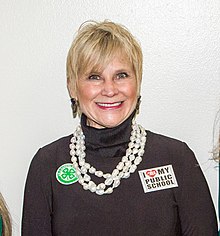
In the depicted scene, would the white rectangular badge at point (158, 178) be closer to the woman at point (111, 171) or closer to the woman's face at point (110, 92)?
the woman at point (111, 171)

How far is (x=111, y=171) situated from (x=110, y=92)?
0.24m

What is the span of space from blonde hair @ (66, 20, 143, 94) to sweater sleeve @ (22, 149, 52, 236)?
0.27 m

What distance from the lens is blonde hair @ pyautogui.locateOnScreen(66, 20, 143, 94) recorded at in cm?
154

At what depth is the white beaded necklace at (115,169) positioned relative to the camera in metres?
1.56

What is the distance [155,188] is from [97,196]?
176 mm

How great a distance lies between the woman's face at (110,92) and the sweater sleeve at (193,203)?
9.8 inches

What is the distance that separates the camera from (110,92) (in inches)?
60.4

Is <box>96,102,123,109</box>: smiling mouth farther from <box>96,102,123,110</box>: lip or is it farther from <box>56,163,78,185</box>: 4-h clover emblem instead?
<box>56,163,78,185</box>: 4-h clover emblem

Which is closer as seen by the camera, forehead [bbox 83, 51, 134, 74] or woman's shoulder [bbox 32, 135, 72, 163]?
forehead [bbox 83, 51, 134, 74]

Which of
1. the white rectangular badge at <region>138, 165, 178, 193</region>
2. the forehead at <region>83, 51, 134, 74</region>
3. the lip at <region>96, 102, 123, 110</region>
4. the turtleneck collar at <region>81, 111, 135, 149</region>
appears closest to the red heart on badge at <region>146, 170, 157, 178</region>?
the white rectangular badge at <region>138, 165, 178, 193</region>

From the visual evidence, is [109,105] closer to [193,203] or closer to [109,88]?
[109,88]

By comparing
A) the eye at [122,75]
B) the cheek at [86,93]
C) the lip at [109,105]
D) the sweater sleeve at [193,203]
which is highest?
the eye at [122,75]

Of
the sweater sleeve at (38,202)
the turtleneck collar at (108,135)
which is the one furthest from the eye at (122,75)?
the sweater sleeve at (38,202)

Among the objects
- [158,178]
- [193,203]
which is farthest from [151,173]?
[193,203]
